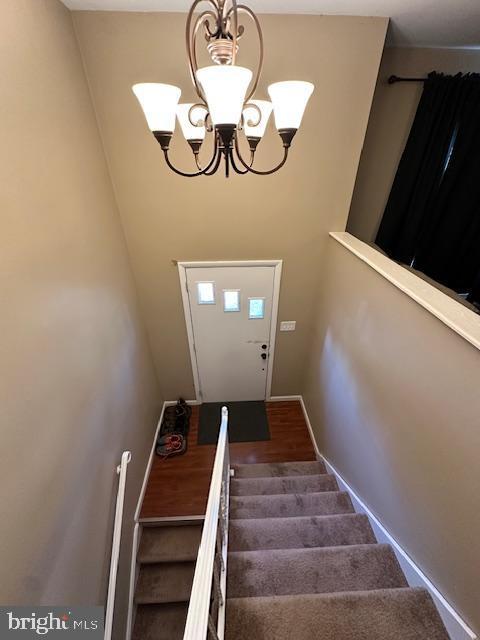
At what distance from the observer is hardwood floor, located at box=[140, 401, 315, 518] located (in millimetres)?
2736

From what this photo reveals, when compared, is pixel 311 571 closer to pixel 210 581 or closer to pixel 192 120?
pixel 210 581

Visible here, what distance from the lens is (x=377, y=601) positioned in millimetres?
1328

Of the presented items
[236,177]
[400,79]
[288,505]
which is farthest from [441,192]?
[288,505]

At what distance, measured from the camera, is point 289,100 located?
0.97m

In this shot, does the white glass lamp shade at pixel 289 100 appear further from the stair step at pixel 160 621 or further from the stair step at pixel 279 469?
the stair step at pixel 160 621

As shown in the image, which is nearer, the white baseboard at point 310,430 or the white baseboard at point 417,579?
the white baseboard at point 417,579

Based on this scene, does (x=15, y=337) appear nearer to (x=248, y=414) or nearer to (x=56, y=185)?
(x=56, y=185)

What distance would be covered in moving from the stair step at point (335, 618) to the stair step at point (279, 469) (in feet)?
5.08

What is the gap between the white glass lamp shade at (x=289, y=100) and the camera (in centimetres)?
95

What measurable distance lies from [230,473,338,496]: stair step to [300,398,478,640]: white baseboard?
0.30m

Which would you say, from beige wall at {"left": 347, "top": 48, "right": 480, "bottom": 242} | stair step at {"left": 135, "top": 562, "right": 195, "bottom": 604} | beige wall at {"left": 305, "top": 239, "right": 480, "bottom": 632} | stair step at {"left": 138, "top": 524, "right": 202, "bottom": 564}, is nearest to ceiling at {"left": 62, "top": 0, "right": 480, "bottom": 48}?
beige wall at {"left": 347, "top": 48, "right": 480, "bottom": 242}

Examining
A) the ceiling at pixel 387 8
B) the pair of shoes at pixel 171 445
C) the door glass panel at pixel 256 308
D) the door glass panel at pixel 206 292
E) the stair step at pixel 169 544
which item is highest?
the ceiling at pixel 387 8

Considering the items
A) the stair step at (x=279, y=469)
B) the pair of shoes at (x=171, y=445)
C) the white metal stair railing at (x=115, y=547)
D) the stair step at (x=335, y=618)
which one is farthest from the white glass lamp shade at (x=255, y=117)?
the pair of shoes at (x=171, y=445)

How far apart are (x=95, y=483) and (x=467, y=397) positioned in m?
2.12
